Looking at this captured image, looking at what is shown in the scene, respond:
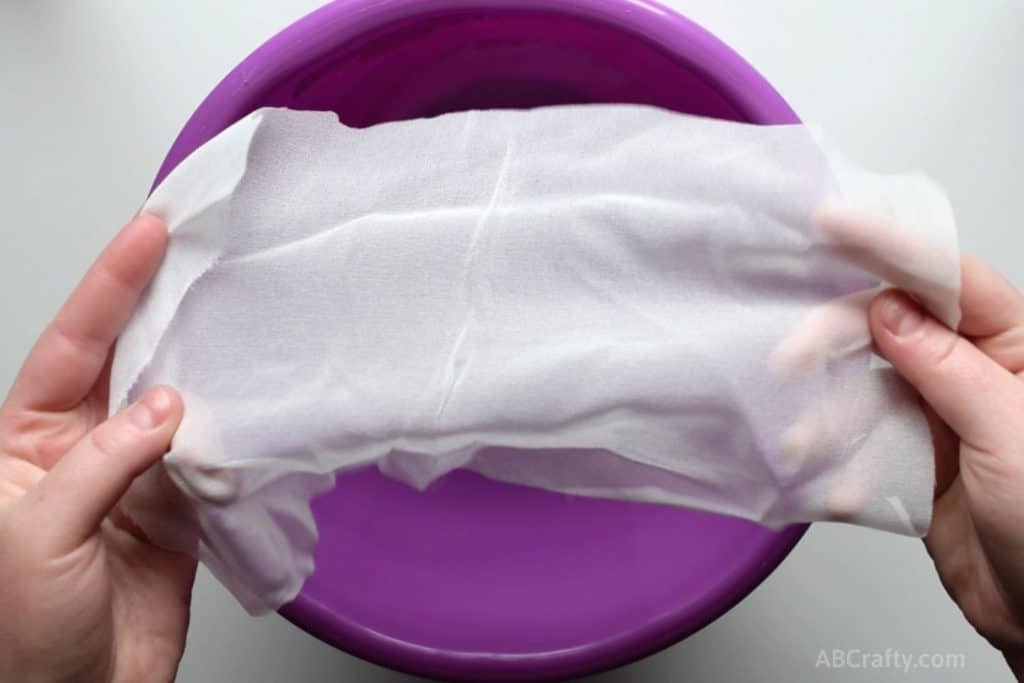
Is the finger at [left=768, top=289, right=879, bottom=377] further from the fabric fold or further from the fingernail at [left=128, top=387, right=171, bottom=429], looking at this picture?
the fingernail at [left=128, top=387, right=171, bottom=429]

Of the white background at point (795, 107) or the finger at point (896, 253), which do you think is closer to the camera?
the finger at point (896, 253)

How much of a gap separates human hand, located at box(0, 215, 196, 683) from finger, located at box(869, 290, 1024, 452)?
295mm

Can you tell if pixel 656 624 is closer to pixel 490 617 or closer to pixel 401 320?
pixel 490 617

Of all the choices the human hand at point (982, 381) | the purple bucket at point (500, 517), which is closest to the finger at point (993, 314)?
the human hand at point (982, 381)

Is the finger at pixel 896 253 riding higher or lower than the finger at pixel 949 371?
higher

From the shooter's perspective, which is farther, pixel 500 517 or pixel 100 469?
pixel 500 517

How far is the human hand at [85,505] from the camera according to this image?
0.34 m

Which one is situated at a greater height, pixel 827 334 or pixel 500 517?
pixel 827 334

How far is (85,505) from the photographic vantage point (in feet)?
1.13

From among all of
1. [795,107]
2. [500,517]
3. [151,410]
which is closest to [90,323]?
[151,410]

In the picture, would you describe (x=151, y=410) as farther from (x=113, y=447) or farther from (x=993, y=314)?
(x=993, y=314)

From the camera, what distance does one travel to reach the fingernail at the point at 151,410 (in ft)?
1.13

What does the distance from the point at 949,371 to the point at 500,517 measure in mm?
310

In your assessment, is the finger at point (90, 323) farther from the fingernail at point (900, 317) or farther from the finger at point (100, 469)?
the fingernail at point (900, 317)
